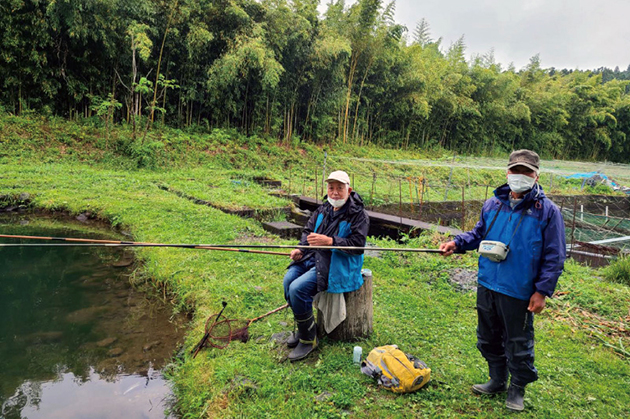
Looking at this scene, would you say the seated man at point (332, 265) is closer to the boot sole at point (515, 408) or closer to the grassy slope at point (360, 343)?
the grassy slope at point (360, 343)

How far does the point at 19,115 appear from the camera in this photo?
13.3 m

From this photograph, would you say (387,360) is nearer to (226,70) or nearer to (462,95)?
(226,70)

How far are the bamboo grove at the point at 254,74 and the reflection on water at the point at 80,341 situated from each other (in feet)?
30.4

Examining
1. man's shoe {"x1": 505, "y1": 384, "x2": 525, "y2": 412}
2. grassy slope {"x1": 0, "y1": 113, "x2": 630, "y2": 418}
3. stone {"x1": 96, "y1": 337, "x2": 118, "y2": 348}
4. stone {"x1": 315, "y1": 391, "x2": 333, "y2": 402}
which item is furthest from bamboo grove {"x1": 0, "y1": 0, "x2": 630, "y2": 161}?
man's shoe {"x1": 505, "y1": 384, "x2": 525, "y2": 412}

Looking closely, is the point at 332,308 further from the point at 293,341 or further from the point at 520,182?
the point at 520,182

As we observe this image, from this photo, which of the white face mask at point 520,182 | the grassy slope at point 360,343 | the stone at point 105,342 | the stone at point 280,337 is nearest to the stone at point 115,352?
the stone at point 105,342

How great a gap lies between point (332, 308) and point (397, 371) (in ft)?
2.44

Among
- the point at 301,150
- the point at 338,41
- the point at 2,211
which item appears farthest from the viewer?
the point at 301,150

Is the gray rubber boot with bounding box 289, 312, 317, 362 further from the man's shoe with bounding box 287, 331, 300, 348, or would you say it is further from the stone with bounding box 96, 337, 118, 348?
the stone with bounding box 96, 337, 118, 348

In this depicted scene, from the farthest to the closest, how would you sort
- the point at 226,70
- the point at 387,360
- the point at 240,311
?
the point at 226,70 → the point at 240,311 → the point at 387,360

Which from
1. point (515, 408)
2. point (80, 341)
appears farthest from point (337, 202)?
point (80, 341)

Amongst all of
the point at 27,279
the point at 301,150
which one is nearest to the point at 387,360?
the point at 27,279

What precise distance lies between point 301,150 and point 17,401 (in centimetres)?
1761

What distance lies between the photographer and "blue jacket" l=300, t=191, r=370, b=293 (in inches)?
116
